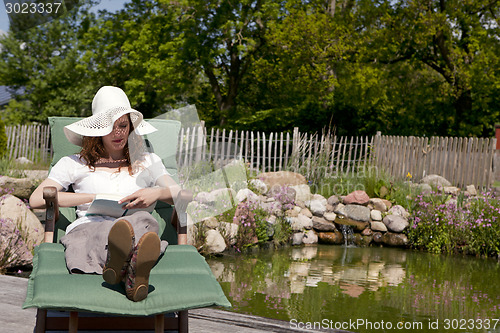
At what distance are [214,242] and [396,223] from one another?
3.12 meters

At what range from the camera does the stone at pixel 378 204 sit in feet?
29.2

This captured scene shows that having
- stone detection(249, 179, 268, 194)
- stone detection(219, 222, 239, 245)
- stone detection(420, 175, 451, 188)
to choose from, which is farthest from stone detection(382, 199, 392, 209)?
stone detection(219, 222, 239, 245)

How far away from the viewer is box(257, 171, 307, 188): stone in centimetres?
932

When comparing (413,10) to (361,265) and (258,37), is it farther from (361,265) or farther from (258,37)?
(361,265)

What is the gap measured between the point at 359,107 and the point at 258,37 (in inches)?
212

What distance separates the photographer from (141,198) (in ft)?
9.95

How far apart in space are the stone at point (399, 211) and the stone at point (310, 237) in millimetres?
1288

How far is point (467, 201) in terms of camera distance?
8.82m

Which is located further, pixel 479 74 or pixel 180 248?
pixel 479 74

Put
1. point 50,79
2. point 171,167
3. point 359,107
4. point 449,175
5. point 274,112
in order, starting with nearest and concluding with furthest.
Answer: point 171,167 < point 449,175 < point 359,107 < point 274,112 < point 50,79

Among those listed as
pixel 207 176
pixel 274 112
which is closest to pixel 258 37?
pixel 274 112

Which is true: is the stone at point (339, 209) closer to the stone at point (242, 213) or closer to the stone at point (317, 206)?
the stone at point (317, 206)

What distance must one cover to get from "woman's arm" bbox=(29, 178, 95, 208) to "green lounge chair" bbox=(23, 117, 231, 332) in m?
0.08

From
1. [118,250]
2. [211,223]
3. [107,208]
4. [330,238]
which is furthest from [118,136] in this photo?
[330,238]
